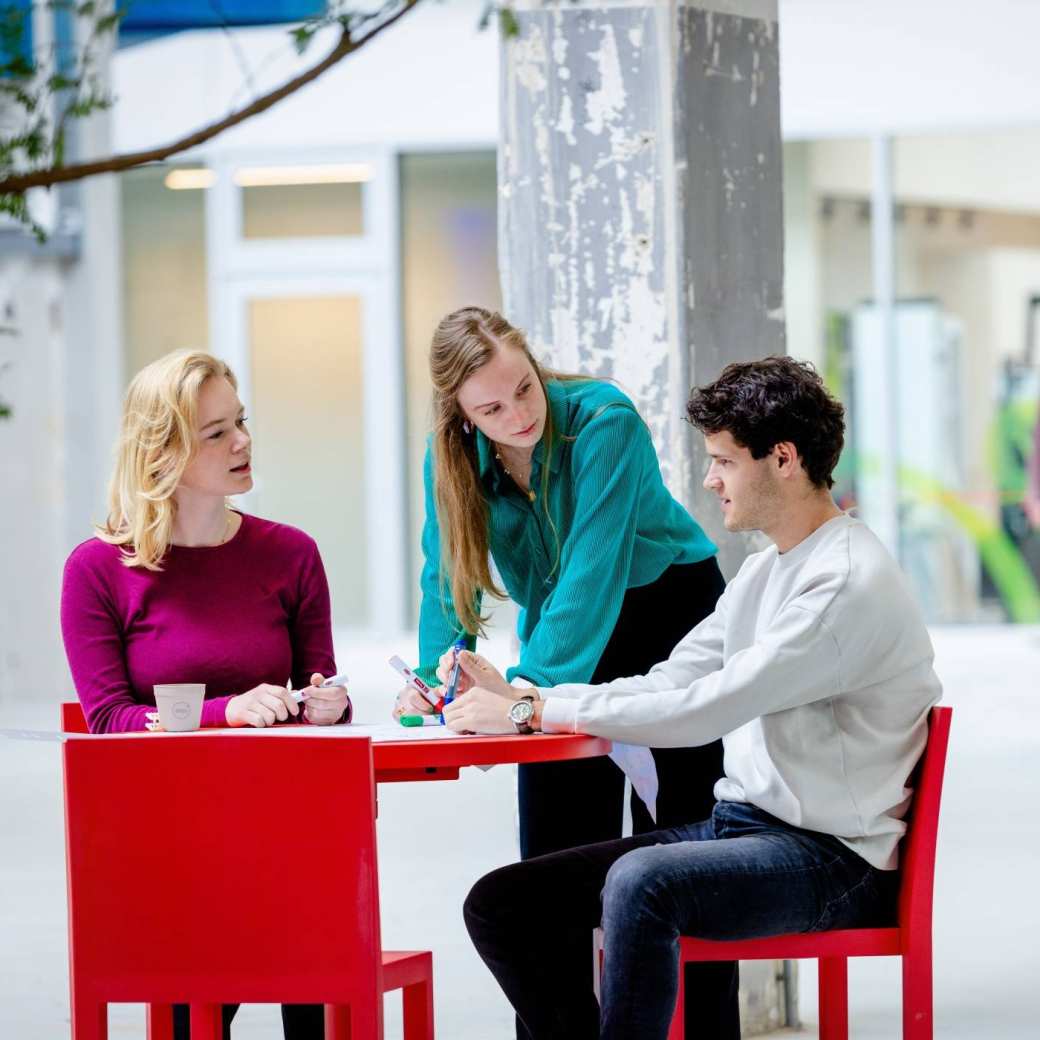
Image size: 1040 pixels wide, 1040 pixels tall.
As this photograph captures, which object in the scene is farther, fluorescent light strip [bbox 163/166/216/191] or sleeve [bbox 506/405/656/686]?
fluorescent light strip [bbox 163/166/216/191]

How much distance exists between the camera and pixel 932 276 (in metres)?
12.8

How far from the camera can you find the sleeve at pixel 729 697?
2.59 metres

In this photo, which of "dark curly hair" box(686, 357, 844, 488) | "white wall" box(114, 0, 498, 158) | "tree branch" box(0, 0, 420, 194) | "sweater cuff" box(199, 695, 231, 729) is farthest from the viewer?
"white wall" box(114, 0, 498, 158)

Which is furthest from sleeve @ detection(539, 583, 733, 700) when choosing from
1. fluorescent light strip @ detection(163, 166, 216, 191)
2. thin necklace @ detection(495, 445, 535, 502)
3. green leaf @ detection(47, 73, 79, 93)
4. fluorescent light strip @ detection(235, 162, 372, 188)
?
fluorescent light strip @ detection(163, 166, 216, 191)

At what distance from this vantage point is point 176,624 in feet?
10.1

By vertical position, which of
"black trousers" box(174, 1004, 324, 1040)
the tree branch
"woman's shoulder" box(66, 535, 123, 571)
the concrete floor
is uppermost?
the tree branch

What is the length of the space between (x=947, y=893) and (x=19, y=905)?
245 centimetres

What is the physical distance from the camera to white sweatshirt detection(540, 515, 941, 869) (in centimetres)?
259

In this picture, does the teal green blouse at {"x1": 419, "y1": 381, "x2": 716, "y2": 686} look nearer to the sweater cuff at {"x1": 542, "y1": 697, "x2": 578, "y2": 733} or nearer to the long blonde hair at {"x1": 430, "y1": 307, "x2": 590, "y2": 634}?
the long blonde hair at {"x1": 430, "y1": 307, "x2": 590, "y2": 634}

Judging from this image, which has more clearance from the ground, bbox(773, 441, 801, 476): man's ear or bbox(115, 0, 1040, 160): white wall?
bbox(115, 0, 1040, 160): white wall

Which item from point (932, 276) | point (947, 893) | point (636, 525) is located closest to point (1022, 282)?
point (932, 276)

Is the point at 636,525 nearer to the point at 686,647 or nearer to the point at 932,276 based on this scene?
the point at 686,647

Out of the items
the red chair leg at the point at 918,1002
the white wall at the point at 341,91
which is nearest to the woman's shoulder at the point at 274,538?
the red chair leg at the point at 918,1002

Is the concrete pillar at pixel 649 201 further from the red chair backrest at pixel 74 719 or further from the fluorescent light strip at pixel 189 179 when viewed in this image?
the fluorescent light strip at pixel 189 179
